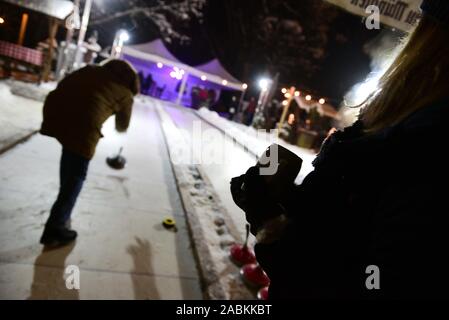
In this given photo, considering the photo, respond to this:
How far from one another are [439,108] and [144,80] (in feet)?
93.0

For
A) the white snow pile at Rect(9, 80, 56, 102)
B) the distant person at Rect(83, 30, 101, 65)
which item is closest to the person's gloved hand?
the white snow pile at Rect(9, 80, 56, 102)

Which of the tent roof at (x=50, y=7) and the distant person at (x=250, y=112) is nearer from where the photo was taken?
the tent roof at (x=50, y=7)

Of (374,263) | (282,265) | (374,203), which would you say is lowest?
(282,265)

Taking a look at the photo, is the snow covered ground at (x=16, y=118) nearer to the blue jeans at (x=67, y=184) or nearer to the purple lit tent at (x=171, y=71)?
the blue jeans at (x=67, y=184)

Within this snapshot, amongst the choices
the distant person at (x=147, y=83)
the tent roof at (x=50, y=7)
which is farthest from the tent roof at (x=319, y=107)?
the tent roof at (x=50, y=7)

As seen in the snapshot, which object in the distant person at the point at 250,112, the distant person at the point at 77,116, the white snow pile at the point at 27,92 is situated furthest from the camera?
the distant person at the point at 250,112

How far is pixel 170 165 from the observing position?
7699mm

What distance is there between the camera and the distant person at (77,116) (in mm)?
3326

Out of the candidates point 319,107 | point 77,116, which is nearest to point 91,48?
point 319,107

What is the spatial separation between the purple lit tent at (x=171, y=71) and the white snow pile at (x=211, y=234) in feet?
68.0

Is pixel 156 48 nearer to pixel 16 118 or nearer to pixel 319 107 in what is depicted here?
pixel 319 107

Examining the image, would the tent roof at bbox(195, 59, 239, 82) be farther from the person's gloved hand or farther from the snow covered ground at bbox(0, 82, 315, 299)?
the person's gloved hand
